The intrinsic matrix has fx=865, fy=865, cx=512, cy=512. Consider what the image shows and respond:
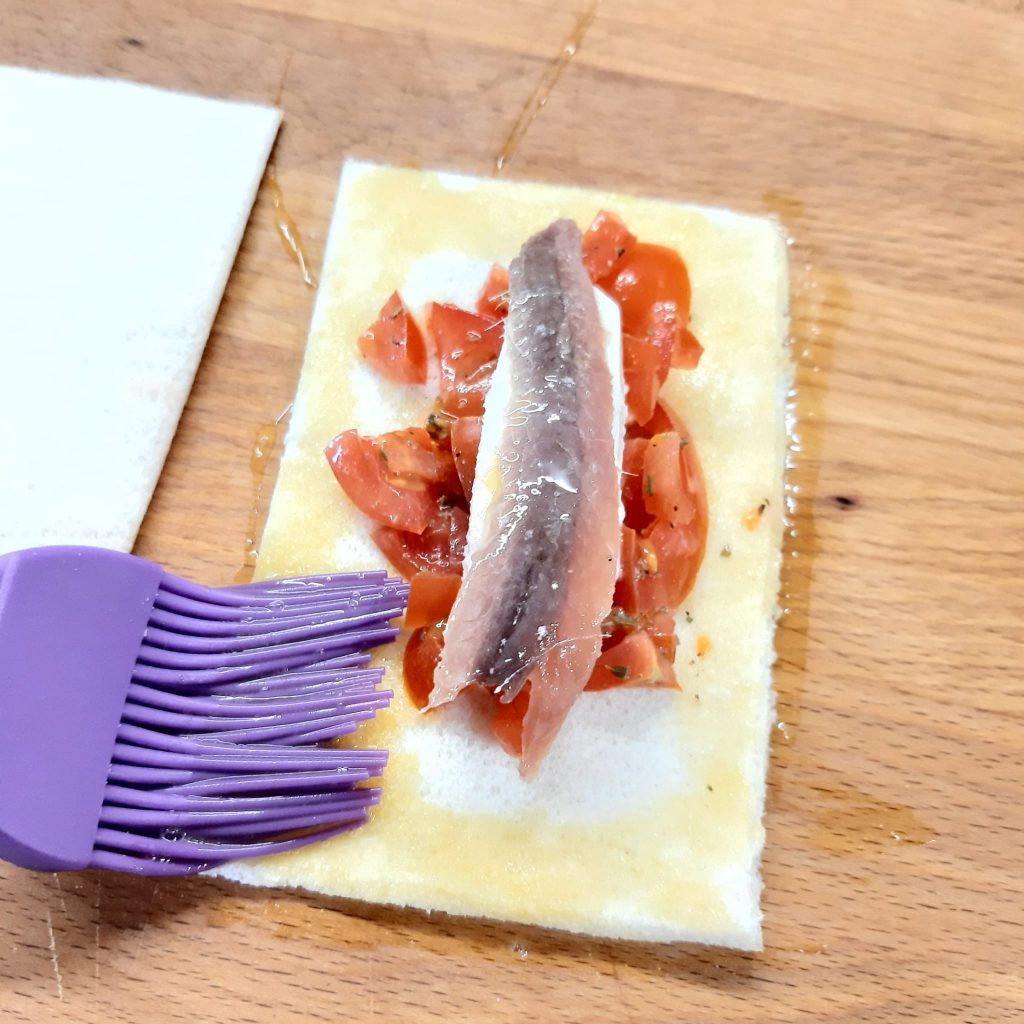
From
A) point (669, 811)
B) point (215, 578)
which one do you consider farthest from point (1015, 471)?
point (215, 578)

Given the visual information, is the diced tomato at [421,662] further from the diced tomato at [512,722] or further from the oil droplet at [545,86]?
the oil droplet at [545,86]

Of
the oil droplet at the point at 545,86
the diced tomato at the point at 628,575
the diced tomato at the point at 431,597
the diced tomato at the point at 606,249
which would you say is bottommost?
the diced tomato at the point at 431,597

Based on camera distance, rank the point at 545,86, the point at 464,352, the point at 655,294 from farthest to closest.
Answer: the point at 545,86 → the point at 655,294 → the point at 464,352

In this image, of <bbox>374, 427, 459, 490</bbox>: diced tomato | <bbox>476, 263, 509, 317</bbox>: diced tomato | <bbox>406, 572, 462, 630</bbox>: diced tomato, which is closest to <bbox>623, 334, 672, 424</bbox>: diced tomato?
<bbox>476, 263, 509, 317</bbox>: diced tomato

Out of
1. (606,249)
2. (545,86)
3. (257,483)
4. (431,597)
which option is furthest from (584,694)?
(545,86)

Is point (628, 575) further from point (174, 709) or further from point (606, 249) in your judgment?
point (174, 709)

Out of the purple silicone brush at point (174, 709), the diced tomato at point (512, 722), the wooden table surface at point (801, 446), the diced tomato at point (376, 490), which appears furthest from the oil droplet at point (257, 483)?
the diced tomato at point (512, 722)

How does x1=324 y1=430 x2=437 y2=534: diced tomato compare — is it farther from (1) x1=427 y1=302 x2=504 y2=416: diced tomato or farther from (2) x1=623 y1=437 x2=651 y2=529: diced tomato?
(2) x1=623 y1=437 x2=651 y2=529: diced tomato
